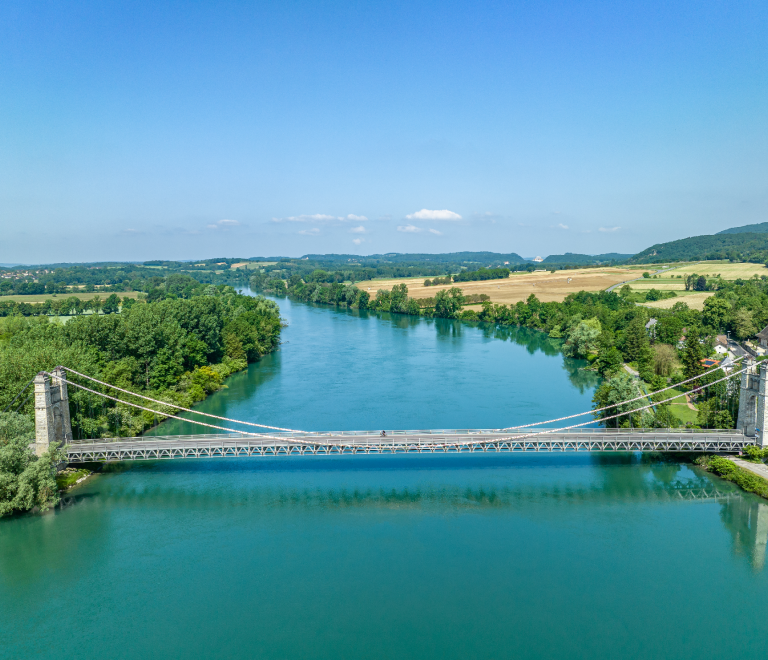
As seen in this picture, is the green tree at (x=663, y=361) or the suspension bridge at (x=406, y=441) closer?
the suspension bridge at (x=406, y=441)

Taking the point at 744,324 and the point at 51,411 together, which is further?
the point at 744,324

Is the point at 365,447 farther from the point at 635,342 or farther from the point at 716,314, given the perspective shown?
the point at 716,314

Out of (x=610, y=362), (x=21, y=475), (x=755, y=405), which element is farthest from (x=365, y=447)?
(x=610, y=362)

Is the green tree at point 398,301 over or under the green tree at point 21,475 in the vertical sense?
over

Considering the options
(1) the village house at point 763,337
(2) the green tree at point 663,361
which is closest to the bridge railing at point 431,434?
(2) the green tree at point 663,361

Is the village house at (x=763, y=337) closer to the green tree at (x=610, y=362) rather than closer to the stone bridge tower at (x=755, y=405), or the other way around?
the green tree at (x=610, y=362)

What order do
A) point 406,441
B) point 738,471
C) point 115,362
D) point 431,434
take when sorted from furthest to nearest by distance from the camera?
point 115,362 → point 431,434 → point 406,441 → point 738,471

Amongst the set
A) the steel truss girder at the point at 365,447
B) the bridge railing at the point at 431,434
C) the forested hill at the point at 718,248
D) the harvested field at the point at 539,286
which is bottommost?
the steel truss girder at the point at 365,447
